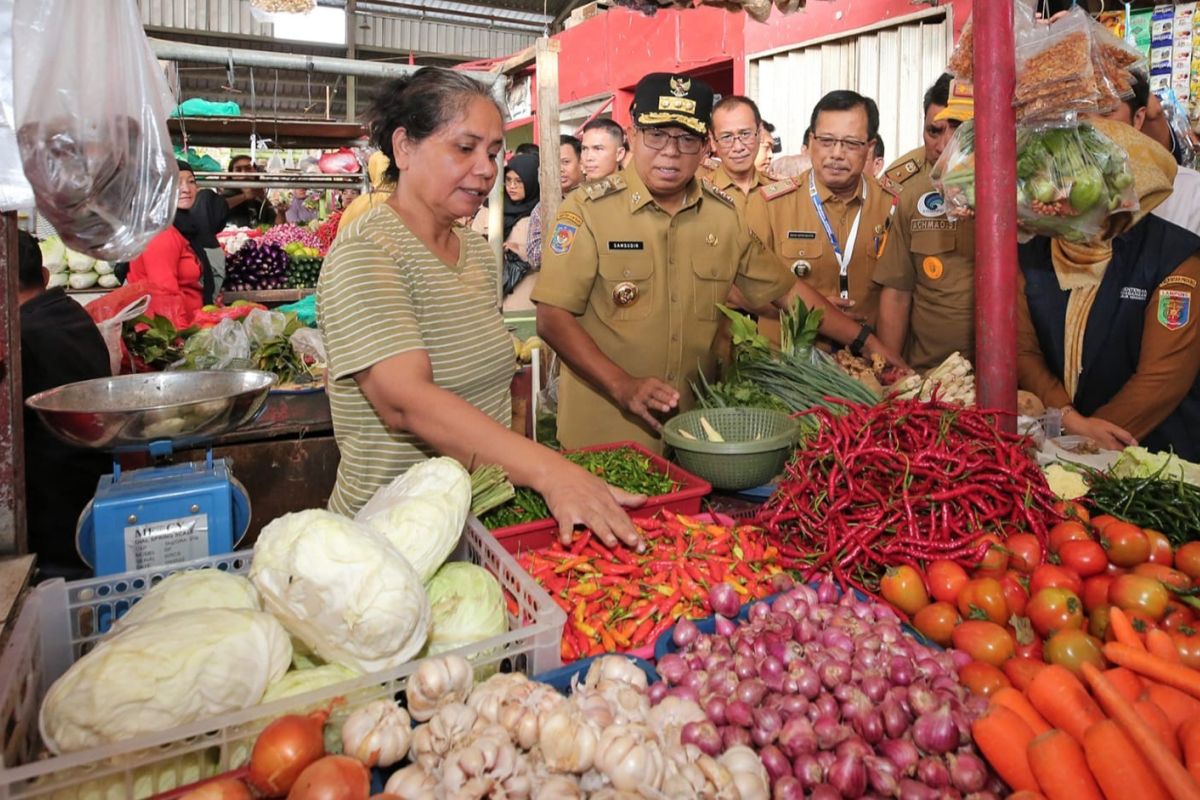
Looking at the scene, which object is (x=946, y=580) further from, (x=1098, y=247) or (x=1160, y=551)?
(x=1098, y=247)

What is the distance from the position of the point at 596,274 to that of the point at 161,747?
2.64 meters

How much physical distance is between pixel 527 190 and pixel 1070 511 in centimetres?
628

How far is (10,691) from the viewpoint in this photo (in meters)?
1.17

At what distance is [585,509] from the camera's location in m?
1.88

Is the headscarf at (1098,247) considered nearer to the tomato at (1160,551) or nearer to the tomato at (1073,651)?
the tomato at (1160,551)

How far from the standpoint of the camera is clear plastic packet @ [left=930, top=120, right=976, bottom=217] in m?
2.43

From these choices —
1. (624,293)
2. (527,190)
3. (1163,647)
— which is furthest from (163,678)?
(527,190)

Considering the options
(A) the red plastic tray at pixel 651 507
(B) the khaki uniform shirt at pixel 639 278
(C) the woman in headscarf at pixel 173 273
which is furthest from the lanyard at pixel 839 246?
(C) the woman in headscarf at pixel 173 273

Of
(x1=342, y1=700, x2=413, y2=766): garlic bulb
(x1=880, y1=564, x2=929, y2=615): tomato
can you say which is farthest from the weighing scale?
(x1=880, y1=564, x2=929, y2=615): tomato

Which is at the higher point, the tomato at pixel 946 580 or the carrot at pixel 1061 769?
the tomato at pixel 946 580

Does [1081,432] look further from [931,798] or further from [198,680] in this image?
[198,680]

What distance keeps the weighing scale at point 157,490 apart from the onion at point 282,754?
2.87 feet

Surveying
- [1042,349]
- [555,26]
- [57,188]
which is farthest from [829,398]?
[555,26]

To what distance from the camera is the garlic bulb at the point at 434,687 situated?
1224mm
